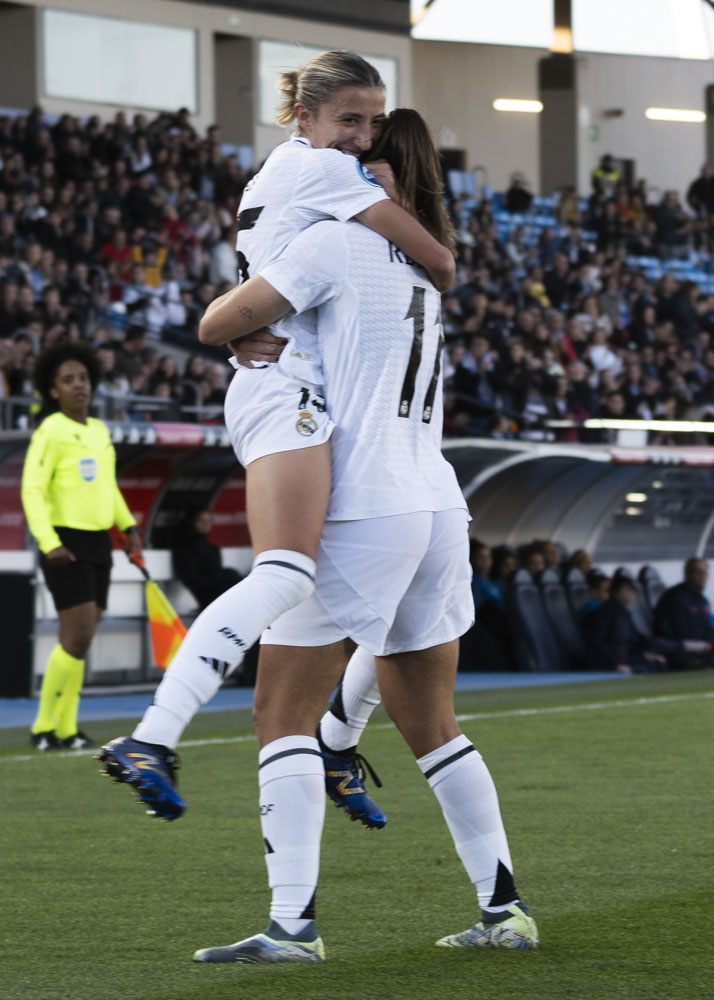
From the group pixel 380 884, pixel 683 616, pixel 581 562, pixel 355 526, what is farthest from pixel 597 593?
pixel 355 526

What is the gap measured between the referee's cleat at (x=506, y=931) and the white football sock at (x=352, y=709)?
0.59 meters

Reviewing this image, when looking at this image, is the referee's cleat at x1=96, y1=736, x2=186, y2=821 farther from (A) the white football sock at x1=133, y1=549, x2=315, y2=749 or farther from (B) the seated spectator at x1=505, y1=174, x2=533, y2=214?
(B) the seated spectator at x1=505, y1=174, x2=533, y2=214

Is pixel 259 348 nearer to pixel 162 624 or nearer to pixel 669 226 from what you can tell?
pixel 162 624

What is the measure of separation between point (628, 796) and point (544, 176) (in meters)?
31.2

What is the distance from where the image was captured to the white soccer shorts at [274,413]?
367 centimetres

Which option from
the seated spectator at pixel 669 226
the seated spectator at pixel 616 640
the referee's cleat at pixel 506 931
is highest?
the seated spectator at pixel 669 226

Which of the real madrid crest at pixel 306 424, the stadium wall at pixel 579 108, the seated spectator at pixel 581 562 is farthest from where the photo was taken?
the stadium wall at pixel 579 108

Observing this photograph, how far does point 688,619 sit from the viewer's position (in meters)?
16.5

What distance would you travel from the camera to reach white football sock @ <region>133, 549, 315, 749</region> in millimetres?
3482

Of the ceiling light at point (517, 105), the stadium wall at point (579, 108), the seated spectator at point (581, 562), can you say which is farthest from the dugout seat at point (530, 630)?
the ceiling light at point (517, 105)

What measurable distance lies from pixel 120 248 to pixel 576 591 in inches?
275

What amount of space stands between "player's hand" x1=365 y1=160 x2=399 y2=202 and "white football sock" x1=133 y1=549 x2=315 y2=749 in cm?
85

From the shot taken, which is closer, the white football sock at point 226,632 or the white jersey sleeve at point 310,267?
the white football sock at point 226,632

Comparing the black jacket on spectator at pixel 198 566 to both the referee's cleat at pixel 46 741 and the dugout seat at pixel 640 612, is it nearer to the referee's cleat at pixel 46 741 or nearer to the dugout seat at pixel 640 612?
the dugout seat at pixel 640 612
